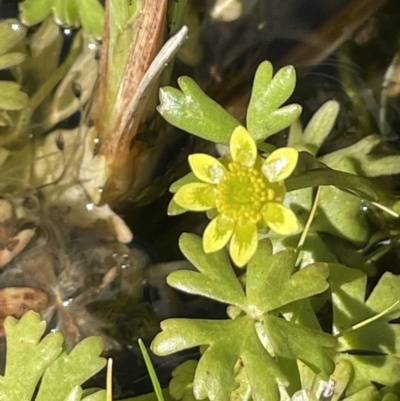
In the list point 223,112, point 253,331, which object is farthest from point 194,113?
point 253,331

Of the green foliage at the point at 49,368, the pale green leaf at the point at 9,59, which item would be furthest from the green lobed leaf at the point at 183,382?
the pale green leaf at the point at 9,59

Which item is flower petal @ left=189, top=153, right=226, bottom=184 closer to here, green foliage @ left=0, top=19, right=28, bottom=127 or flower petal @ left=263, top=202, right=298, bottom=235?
flower petal @ left=263, top=202, right=298, bottom=235

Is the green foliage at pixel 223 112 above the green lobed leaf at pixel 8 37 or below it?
above

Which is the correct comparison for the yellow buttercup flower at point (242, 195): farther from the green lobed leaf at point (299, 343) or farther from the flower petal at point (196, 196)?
the green lobed leaf at point (299, 343)

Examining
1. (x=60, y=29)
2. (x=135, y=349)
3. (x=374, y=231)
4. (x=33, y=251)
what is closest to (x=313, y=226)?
(x=374, y=231)

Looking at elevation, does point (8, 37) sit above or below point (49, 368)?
above

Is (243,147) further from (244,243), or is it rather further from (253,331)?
(253,331)
